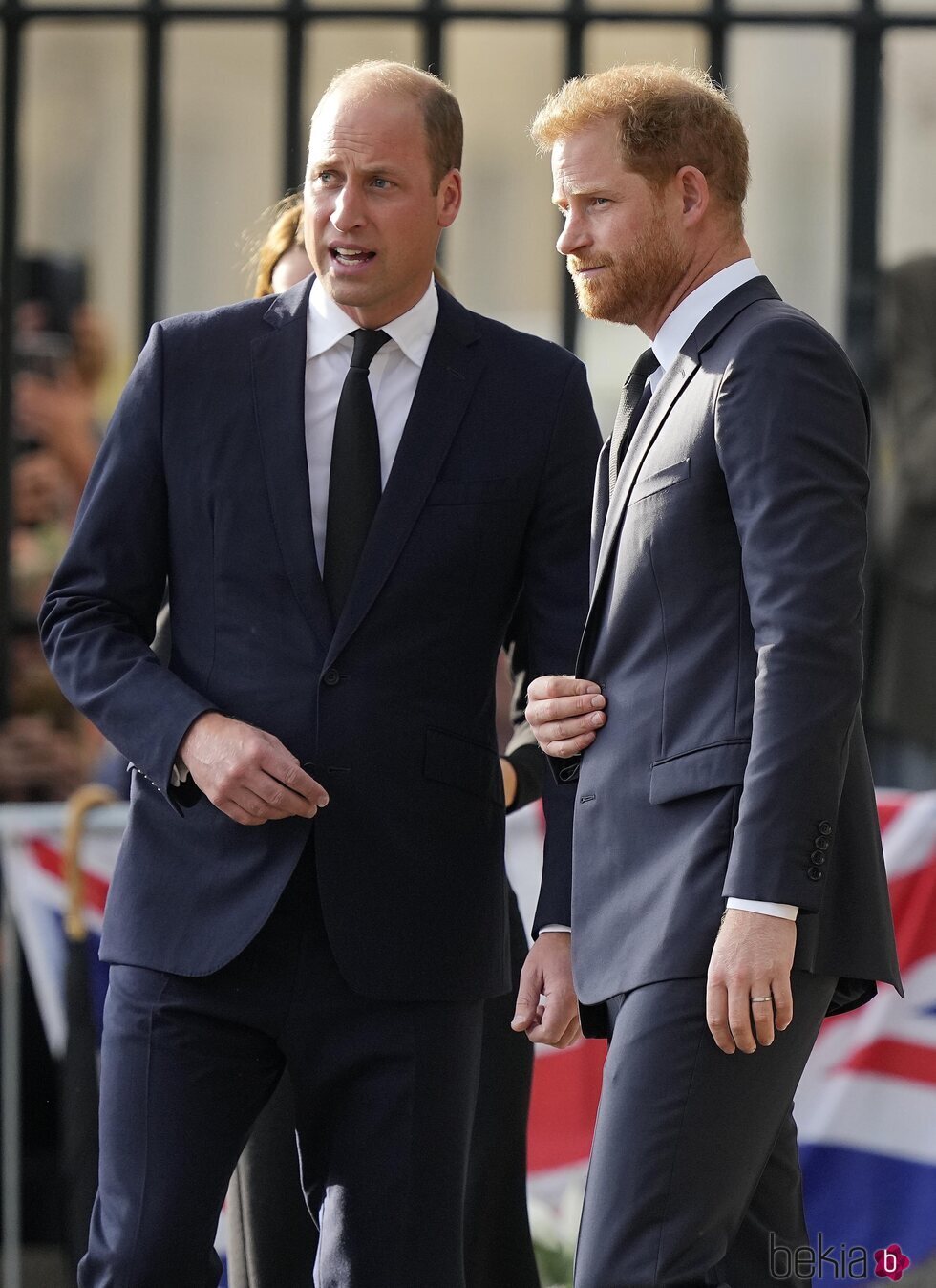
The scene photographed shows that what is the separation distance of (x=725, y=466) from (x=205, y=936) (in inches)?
38.4

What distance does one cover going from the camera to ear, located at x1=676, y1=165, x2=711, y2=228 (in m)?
2.71

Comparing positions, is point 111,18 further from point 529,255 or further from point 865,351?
point 865,351

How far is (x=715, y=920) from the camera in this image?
2.49 m

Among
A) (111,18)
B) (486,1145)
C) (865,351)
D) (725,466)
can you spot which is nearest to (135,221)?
(111,18)

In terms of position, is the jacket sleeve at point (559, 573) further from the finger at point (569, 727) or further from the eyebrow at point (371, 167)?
the eyebrow at point (371, 167)

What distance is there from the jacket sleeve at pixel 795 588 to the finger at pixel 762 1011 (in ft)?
0.37

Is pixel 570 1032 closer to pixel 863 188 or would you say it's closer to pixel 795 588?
pixel 795 588

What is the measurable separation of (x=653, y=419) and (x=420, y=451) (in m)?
0.37

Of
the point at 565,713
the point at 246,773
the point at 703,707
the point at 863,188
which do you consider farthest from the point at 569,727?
the point at 863,188

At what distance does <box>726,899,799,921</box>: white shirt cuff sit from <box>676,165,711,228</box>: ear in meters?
0.94

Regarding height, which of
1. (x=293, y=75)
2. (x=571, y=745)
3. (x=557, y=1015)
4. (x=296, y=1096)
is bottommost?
(x=296, y=1096)

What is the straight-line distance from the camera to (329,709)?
2.80m

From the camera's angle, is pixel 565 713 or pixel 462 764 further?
pixel 462 764

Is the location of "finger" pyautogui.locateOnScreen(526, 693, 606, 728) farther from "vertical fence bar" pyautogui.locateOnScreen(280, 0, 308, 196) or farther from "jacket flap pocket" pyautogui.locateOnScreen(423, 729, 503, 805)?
"vertical fence bar" pyautogui.locateOnScreen(280, 0, 308, 196)
